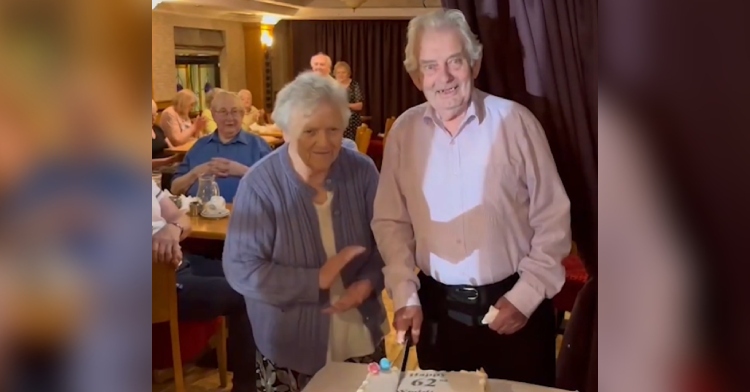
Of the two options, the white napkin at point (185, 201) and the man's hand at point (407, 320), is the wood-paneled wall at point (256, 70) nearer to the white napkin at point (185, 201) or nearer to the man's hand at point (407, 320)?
the white napkin at point (185, 201)

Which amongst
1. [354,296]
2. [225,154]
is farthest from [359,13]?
[354,296]

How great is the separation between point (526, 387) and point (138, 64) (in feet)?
2.18

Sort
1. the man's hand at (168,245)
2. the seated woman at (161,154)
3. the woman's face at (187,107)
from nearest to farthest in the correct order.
A: 1. the seated woman at (161,154)
2. the man's hand at (168,245)
3. the woman's face at (187,107)

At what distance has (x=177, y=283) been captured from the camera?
3.09 feet

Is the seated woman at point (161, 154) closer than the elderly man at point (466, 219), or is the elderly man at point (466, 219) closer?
the seated woman at point (161, 154)

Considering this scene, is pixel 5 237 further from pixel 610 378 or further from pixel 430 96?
pixel 430 96

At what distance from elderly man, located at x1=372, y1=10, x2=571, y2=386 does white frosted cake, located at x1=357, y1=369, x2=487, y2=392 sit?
0.05 meters

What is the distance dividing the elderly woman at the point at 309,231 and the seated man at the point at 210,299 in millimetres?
33

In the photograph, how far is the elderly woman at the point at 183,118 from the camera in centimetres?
90

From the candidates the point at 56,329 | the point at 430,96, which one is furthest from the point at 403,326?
the point at 56,329

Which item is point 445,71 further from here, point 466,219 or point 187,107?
point 187,107

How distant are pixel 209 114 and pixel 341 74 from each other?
234 millimetres

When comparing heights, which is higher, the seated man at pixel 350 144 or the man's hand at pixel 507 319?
the seated man at pixel 350 144

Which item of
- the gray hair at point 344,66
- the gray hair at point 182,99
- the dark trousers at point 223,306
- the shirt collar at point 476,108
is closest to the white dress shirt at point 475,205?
the shirt collar at point 476,108
